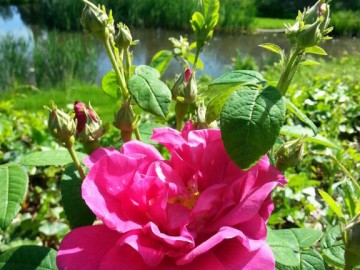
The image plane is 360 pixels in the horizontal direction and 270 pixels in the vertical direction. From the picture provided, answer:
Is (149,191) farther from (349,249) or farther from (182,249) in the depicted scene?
(349,249)

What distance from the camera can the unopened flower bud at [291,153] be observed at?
0.45m

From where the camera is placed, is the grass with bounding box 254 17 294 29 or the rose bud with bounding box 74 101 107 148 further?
the grass with bounding box 254 17 294 29

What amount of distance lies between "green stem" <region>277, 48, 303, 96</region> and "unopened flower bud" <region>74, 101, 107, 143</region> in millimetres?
191

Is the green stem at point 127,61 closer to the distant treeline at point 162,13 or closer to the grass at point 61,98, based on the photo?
the grass at point 61,98

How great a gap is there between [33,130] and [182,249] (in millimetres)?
1423

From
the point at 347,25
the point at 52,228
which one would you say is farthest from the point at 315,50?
the point at 347,25

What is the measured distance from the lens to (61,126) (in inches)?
18.0

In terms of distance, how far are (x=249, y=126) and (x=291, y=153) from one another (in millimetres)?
117

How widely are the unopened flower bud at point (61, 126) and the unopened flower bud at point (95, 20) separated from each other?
3.7 inches

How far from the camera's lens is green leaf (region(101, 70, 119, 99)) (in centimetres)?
56

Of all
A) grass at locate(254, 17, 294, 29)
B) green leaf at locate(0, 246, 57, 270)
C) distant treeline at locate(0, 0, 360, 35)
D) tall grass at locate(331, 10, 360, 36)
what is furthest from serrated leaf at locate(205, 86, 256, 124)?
tall grass at locate(331, 10, 360, 36)

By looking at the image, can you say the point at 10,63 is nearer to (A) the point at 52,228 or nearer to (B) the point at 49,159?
(A) the point at 52,228

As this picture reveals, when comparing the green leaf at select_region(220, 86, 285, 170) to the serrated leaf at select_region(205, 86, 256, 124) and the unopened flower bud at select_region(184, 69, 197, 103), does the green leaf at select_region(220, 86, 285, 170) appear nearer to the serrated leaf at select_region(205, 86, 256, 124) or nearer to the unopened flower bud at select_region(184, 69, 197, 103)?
the serrated leaf at select_region(205, 86, 256, 124)

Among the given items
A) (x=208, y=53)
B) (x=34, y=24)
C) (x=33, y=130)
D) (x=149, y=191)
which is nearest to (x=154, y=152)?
(x=149, y=191)
